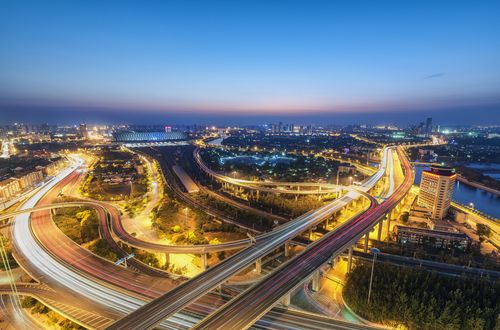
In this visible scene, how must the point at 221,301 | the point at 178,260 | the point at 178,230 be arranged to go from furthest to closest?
the point at 178,230 < the point at 178,260 < the point at 221,301

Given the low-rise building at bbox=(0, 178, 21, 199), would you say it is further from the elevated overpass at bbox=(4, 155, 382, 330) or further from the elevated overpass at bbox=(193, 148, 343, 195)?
the elevated overpass at bbox=(193, 148, 343, 195)

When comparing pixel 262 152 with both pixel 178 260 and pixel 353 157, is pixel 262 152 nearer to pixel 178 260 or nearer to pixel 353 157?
pixel 353 157

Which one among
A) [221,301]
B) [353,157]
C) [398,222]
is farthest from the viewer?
[353,157]

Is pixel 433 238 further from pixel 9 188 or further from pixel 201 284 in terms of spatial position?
pixel 9 188

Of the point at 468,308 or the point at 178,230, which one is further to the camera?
the point at 178,230

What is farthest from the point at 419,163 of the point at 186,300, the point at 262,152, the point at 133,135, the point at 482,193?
the point at 133,135

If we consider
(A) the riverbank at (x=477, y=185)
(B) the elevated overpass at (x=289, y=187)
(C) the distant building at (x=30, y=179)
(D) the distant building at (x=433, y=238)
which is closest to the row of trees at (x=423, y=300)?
(D) the distant building at (x=433, y=238)

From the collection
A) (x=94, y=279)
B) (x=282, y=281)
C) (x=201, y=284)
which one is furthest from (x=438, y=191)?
(x=94, y=279)
